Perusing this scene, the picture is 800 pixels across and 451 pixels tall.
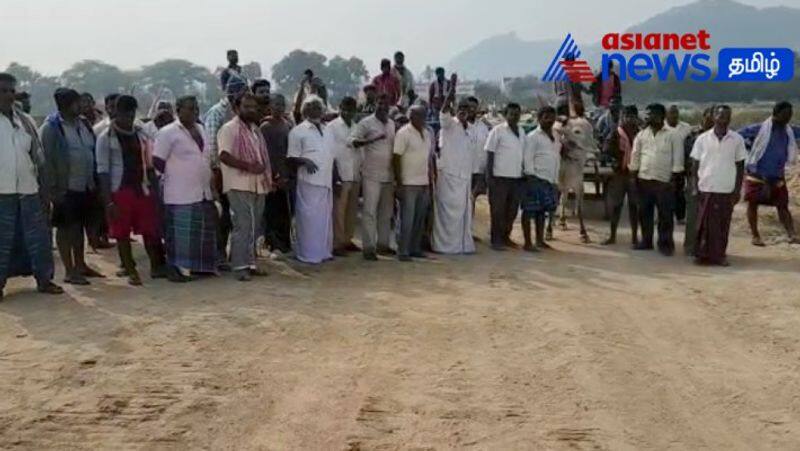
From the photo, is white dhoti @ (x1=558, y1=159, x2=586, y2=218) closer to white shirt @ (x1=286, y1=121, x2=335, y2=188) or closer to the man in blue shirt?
the man in blue shirt

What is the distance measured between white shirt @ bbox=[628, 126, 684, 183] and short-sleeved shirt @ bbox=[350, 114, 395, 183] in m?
3.06

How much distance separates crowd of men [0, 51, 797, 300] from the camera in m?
7.40

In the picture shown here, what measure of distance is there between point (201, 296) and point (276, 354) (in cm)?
183

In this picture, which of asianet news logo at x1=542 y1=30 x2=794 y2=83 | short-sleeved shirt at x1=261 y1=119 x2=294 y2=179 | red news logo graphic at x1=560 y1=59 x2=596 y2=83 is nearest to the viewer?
short-sleeved shirt at x1=261 y1=119 x2=294 y2=179

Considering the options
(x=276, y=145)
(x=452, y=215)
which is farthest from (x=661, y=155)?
(x=276, y=145)

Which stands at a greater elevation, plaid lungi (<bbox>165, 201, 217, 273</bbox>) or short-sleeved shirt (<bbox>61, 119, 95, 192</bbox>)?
short-sleeved shirt (<bbox>61, 119, 95, 192</bbox>)

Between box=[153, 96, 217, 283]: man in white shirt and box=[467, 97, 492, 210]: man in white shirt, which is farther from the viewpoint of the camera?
box=[467, 97, 492, 210]: man in white shirt

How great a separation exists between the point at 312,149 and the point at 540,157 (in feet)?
9.75

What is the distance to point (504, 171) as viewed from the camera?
32.3 feet

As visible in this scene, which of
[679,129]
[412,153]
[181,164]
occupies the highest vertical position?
[679,129]

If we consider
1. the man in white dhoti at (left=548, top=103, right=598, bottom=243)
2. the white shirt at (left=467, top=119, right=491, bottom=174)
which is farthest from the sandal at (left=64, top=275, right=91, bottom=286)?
the man in white dhoti at (left=548, top=103, right=598, bottom=243)

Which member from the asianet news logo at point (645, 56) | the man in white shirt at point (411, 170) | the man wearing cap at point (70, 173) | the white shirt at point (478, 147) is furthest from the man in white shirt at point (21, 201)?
the asianet news logo at point (645, 56)

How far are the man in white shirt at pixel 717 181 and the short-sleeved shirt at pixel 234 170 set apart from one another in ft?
16.0

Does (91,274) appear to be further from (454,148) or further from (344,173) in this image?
(454,148)
